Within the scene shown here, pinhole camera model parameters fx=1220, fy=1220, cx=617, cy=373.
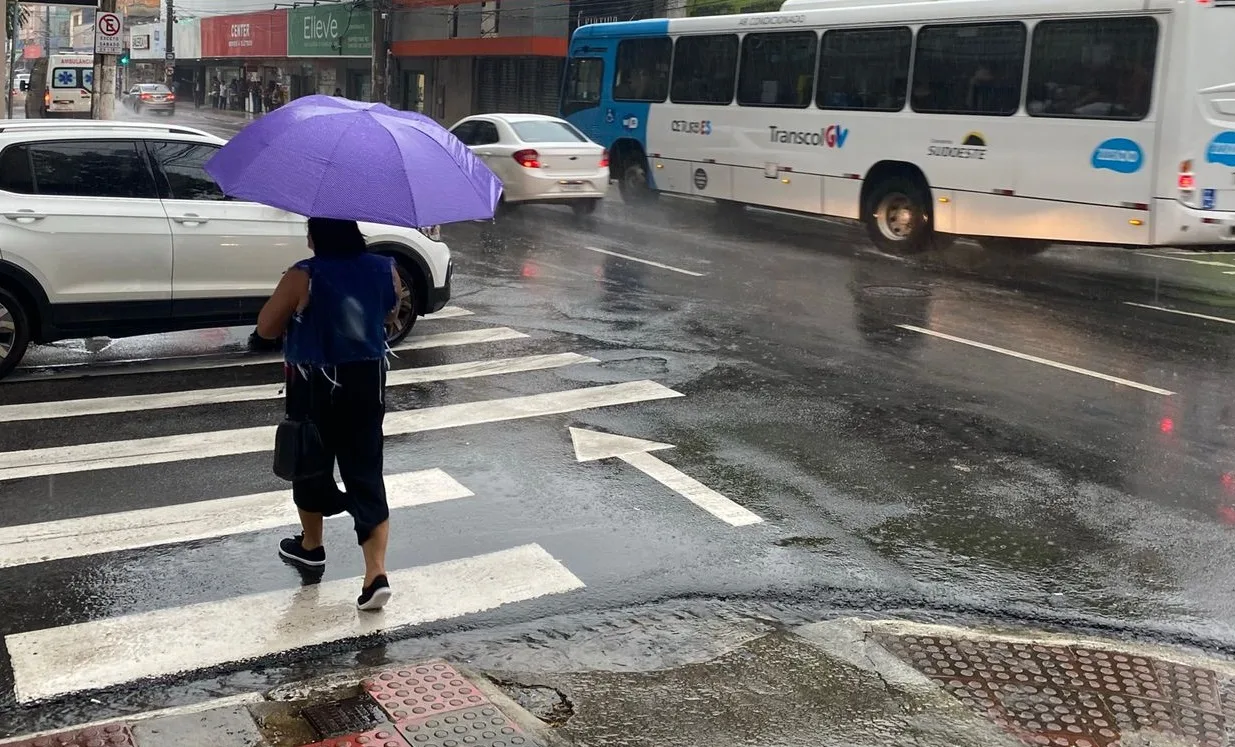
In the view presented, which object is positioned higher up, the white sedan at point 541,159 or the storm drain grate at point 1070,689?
the white sedan at point 541,159

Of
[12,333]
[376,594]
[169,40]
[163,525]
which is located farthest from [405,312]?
[169,40]

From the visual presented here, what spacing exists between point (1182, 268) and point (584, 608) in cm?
1399

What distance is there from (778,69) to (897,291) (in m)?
5.61

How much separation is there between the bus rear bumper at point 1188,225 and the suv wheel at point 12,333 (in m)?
10.7

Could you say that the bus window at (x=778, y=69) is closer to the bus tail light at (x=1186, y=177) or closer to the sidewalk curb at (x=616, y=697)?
the bus tail light at (x=1186, y=177)

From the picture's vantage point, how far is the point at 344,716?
161 inches

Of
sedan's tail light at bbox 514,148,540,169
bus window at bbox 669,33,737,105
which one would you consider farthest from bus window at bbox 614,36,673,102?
sedan's tail light at bbox 514,148,540,169

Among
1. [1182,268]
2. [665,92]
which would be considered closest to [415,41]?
[665,92]

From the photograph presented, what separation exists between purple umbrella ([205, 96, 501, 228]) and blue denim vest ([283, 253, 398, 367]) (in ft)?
1.21

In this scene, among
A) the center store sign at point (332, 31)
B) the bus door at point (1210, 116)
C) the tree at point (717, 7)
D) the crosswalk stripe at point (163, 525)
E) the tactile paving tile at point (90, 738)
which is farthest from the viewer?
the center store sign at point (332, 31)

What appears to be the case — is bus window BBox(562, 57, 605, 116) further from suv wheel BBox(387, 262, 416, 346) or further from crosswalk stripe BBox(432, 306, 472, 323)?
suv wheel BBox(387, 262, 416, 346)

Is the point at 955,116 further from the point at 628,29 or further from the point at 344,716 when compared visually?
the point at 344,716

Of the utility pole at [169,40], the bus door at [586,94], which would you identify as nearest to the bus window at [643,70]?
the bus door at [586,94]

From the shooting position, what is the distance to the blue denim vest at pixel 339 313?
15.6 ft
